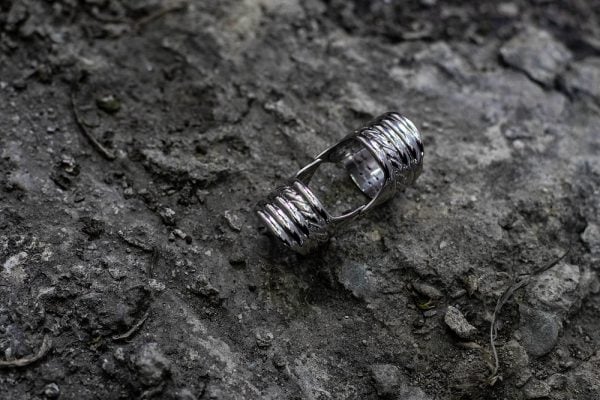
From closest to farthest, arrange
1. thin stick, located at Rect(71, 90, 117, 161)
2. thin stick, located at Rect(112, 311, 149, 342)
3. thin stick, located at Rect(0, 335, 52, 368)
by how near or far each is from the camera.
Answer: thin stick, located at Rect(0, 335, 52, 368), thin stick, located at Rect(112, 311, 149, 342), thin stick, located at Rect(71, 90, 117, 161)

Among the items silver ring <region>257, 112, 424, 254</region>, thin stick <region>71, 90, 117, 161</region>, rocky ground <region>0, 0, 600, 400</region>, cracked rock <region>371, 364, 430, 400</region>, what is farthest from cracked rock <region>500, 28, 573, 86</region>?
thin stick <region>71, 90, 117, 161</region>

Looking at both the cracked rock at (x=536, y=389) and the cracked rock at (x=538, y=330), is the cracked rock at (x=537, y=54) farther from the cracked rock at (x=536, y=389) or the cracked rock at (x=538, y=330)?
the cracked rock at (x=536, y=389)

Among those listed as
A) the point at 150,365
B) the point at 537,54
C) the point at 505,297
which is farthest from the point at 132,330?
the point at 537,54

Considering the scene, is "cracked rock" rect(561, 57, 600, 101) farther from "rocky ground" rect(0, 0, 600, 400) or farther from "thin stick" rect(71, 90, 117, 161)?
"thin stick" rect(71, 90, 117, 161)

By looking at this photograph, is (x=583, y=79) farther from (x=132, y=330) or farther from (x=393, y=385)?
(x=132, y=330)

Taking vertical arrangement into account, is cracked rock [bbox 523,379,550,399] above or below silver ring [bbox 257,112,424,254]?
below

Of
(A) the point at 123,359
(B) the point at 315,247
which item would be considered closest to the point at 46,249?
(A) the point at 123,359

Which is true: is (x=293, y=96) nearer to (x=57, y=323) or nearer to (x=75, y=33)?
(x=75, y=33)
